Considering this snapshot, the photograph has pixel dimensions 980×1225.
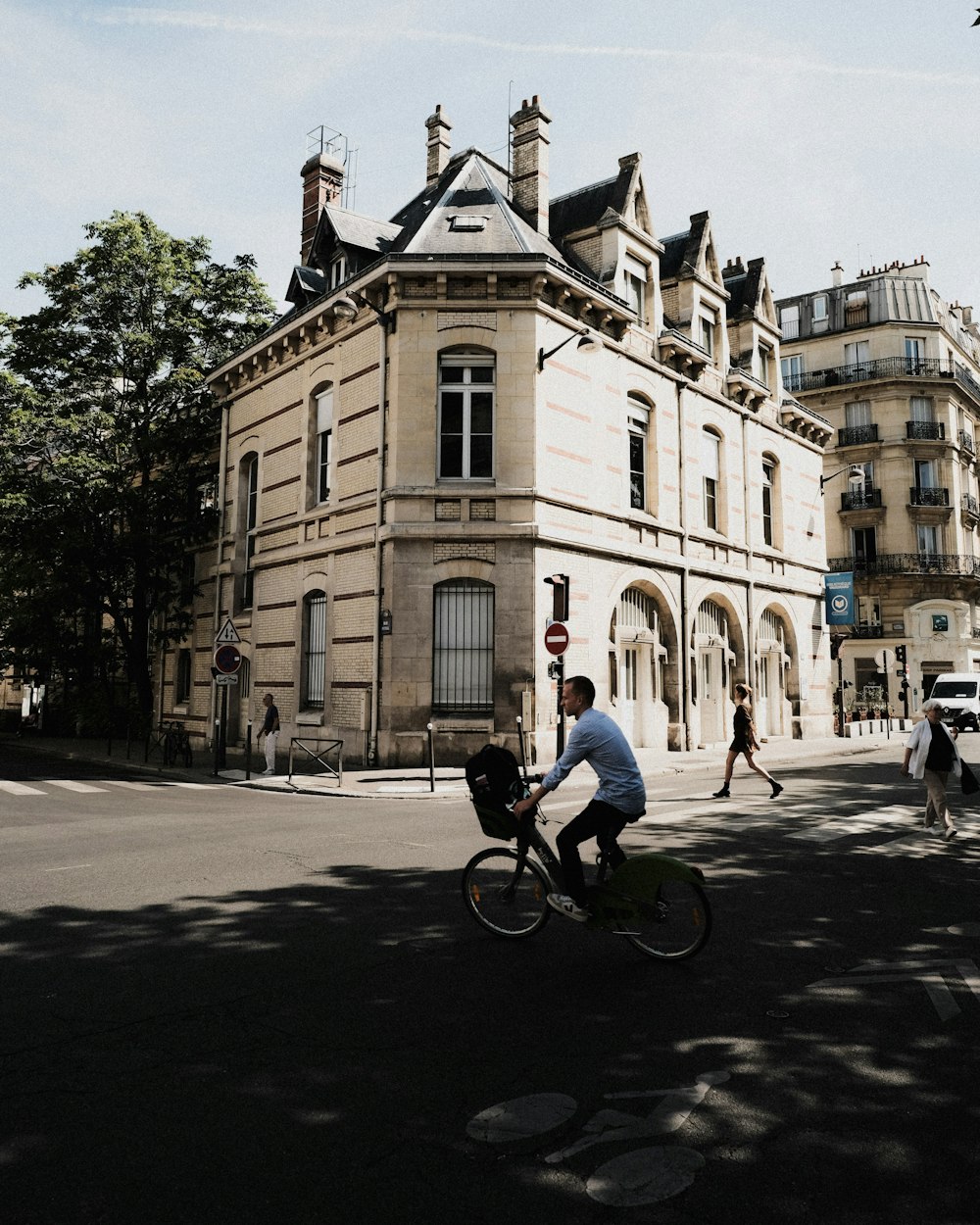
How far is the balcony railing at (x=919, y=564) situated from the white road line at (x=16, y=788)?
36236 millimetres

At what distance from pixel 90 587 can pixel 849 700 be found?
3328 cm

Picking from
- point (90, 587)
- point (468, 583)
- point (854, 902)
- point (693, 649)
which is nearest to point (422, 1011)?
point (854, 902)

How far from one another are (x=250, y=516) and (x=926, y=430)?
34.4 m

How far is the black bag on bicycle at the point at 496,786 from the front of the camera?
5.30 metres

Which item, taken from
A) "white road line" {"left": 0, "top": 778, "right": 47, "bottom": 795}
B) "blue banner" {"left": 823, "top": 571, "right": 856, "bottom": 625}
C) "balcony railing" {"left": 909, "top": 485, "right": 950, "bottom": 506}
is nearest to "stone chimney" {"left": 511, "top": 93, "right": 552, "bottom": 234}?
"blue banner" {"left": 823, "top": 571, "right": 856, "bottom": 625}

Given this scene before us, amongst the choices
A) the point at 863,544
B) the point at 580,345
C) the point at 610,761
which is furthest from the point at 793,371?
the point at 610,761

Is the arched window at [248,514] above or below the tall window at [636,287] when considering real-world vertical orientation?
below

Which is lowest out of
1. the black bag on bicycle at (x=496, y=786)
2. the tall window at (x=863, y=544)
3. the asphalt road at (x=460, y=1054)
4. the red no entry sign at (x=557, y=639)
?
the asphalt road at (x=460, y=1054)

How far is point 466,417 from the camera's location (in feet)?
58.0

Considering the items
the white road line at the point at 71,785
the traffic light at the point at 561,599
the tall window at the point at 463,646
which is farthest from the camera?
the tall window at the point at 463,646

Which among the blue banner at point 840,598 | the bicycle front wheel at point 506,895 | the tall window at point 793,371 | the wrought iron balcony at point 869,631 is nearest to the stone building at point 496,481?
the blue banner at point 840,598

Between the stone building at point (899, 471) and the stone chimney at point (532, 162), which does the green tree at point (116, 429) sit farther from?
the stone building at point (899, 471)

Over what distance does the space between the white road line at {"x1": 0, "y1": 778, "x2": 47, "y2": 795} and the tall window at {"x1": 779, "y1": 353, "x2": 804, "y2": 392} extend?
1624 inches

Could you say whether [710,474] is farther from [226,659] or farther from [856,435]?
[856,435]
